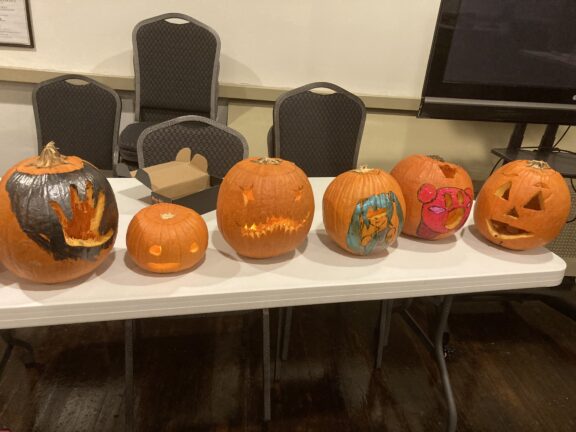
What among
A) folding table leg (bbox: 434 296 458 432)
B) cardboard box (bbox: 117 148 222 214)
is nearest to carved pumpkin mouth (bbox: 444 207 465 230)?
folding table leg (bbox: 434 296 458 432)

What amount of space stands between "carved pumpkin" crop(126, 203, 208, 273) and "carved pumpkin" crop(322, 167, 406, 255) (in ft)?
0.97

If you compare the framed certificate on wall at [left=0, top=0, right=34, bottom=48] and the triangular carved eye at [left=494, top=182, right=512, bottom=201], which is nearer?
the triangular carved eye at [left=494, top=182, right=512, bottom=201]

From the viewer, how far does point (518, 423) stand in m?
1.44

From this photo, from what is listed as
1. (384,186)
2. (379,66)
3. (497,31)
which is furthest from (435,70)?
(384,186)

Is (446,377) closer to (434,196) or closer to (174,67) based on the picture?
(434,196)

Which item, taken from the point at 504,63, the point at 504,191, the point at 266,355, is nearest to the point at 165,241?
the point at 266,355

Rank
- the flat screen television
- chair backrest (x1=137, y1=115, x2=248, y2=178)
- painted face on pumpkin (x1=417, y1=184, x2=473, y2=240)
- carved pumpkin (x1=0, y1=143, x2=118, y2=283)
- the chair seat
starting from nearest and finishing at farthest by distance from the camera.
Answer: carved pumpkin (x1=0, y1=143, x2=118, y2=283) → painted face on pumpkin (x1=417, y1=184, x2=473, y2=240) → chair backrest (x1=137, y1=115, x2=248, y2=178) → the flat screen television → the chair seat

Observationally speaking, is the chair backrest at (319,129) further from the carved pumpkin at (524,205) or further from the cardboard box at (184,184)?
the carved pumpkin at (524,205)

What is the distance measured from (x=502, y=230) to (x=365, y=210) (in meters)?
0.39

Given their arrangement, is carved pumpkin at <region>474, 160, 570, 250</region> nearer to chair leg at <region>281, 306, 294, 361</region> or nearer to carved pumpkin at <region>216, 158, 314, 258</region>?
carved pumpkin at <region>216, 158, 314, 258</region>

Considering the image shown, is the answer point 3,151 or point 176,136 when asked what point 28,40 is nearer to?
point 3,151

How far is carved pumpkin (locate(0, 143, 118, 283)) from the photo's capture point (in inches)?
28.9

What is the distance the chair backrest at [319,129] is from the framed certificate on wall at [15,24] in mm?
1425

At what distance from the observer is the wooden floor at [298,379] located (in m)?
1.36
